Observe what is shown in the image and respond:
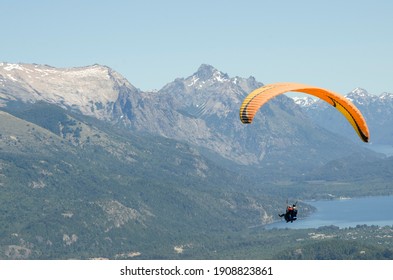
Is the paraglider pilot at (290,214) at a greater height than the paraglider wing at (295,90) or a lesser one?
lesser

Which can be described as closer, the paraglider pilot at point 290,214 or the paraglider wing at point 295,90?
the paraglider wing at point 295,90

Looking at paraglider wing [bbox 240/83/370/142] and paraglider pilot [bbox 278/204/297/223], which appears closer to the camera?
paraglider wing [bbox 240/83/370/142]

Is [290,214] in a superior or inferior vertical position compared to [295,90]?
inferior

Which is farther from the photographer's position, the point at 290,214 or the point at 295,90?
the point at 290,214

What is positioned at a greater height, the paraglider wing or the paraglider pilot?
the paraglider wing
